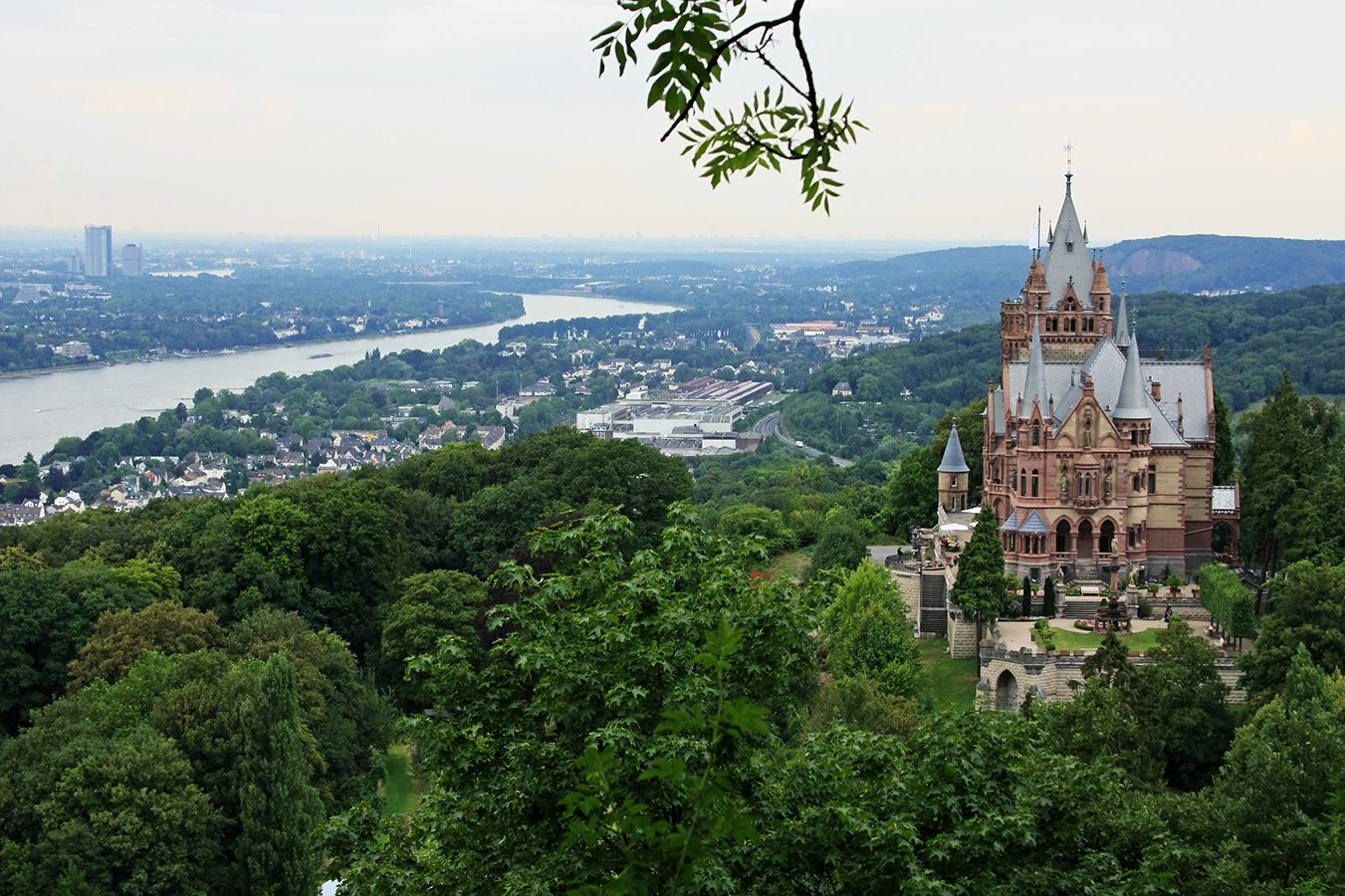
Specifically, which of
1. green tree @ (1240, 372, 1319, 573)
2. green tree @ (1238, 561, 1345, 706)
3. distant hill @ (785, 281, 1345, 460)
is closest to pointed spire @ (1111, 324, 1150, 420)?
green tree @ (1240, 372, 1319, 573)

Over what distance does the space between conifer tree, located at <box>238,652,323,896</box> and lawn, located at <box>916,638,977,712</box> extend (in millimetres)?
16298

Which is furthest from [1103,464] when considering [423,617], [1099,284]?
[423,617]

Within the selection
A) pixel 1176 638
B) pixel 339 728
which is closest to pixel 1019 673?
pixel 1176 638

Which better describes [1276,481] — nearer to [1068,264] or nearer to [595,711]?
[1068,264]

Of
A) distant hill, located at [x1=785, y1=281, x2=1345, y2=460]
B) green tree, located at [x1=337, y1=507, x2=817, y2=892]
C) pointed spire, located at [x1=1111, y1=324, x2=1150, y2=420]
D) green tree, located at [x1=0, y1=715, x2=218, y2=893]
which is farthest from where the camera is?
distant hill, located at [x1=785, y1=281, x2=1345, y2=460]

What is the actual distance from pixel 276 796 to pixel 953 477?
3067 centimetres

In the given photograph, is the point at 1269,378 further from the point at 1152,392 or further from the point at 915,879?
the point at 915,879

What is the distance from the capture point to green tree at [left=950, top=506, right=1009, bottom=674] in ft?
148

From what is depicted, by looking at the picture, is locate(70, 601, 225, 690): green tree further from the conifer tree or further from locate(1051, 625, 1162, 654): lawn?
locate(1051, 625, 1162, 654): lawn

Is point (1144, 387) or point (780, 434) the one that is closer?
point (1144, 387)

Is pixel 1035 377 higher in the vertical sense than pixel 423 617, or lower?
higher

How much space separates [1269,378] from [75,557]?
300 feet

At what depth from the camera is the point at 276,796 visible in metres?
35.2

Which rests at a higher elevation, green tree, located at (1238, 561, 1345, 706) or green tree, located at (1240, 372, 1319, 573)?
green tree, located at (1240, 372, 1319, 573)
